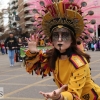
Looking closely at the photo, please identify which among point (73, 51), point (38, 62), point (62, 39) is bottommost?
point (38, 62)

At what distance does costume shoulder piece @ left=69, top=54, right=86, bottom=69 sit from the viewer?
105 inches

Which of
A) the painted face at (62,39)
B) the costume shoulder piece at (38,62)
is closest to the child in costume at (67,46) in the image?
the painted face at (62,39)

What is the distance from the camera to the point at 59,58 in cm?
292

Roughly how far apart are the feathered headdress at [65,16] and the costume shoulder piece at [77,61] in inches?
9.7

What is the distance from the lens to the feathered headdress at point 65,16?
2822 millimetres

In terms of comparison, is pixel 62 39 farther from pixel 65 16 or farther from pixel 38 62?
pixel 38 62

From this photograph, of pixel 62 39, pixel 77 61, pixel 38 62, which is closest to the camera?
pixel 77 61

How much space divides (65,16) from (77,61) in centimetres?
45

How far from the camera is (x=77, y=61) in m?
2.71

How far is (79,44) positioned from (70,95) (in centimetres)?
76

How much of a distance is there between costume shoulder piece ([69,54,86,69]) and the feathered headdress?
0.81 feet

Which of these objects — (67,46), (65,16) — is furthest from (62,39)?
(65,16)

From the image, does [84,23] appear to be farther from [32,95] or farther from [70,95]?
[32,95]

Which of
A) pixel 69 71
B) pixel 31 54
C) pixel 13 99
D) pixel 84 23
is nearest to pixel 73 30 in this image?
pixel 84 23
